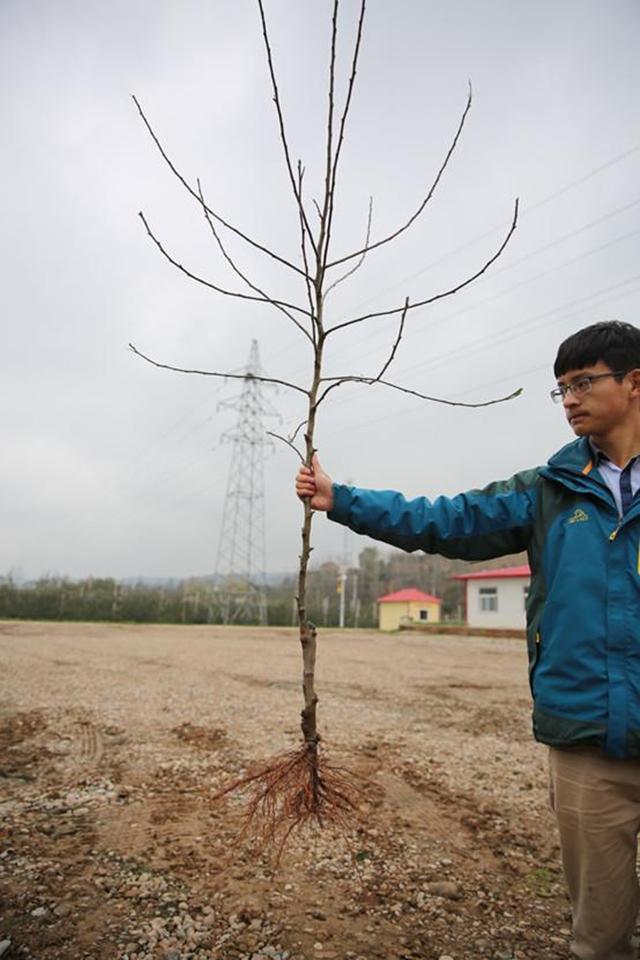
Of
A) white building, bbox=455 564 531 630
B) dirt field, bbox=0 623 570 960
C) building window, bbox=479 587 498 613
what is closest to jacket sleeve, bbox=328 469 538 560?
dirt field, bbox=0 623 570 960

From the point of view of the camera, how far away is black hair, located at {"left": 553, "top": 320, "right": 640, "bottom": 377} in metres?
2.00

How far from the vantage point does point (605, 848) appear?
1.79 m

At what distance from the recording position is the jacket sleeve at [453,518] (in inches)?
85.8

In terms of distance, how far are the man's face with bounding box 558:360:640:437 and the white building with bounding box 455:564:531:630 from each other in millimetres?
27193

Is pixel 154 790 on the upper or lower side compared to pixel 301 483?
lower

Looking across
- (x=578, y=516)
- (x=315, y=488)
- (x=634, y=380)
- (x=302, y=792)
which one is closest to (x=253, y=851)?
(x=302, y=792)

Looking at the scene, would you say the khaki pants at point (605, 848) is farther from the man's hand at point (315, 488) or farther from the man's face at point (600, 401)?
the man's hand at point (315, 488)

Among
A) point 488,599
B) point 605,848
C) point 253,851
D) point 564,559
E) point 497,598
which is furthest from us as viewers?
point 488,599

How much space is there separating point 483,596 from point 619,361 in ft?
98.2

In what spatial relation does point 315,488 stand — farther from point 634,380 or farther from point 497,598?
point 497,598

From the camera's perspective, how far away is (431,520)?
2.25m

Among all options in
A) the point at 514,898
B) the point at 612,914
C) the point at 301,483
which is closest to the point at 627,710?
the point at 612,914

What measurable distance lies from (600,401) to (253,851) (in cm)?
294

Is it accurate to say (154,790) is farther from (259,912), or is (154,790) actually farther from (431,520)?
(431,520)
